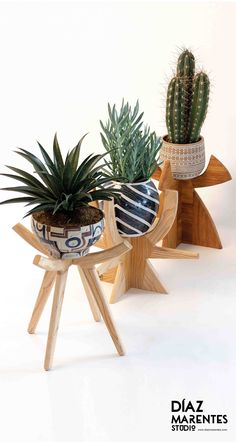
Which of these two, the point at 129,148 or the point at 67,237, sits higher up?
Result: the point at 129,148

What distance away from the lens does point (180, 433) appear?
1.95m

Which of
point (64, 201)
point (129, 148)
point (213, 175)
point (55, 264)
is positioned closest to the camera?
point (64, 201)

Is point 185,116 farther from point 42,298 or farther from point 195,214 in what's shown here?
point 42,298

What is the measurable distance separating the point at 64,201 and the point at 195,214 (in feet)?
3.38

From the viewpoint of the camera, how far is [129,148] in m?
2.40

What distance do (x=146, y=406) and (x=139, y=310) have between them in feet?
1.65

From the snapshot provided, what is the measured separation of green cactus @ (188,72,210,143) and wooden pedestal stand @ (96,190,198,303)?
361mm

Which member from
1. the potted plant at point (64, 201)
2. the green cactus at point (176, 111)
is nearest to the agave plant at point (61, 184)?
the potted plant at point (64, 201)

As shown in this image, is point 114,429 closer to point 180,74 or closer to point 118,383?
point 118,383

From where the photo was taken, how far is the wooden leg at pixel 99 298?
2.17 metres

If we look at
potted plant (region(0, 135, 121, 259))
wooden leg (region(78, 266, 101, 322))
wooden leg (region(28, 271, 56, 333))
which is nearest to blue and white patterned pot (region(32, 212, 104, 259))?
potted plant (region(0, 135, 121, 259))

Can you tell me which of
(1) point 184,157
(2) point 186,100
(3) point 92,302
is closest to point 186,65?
(2) point 186,100

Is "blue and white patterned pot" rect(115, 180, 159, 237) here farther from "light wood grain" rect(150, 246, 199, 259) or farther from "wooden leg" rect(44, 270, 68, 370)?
"wooden leg" rect(44, 270, 68, 370)

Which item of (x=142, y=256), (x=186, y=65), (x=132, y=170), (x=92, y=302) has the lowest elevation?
(x=92, y=302)
